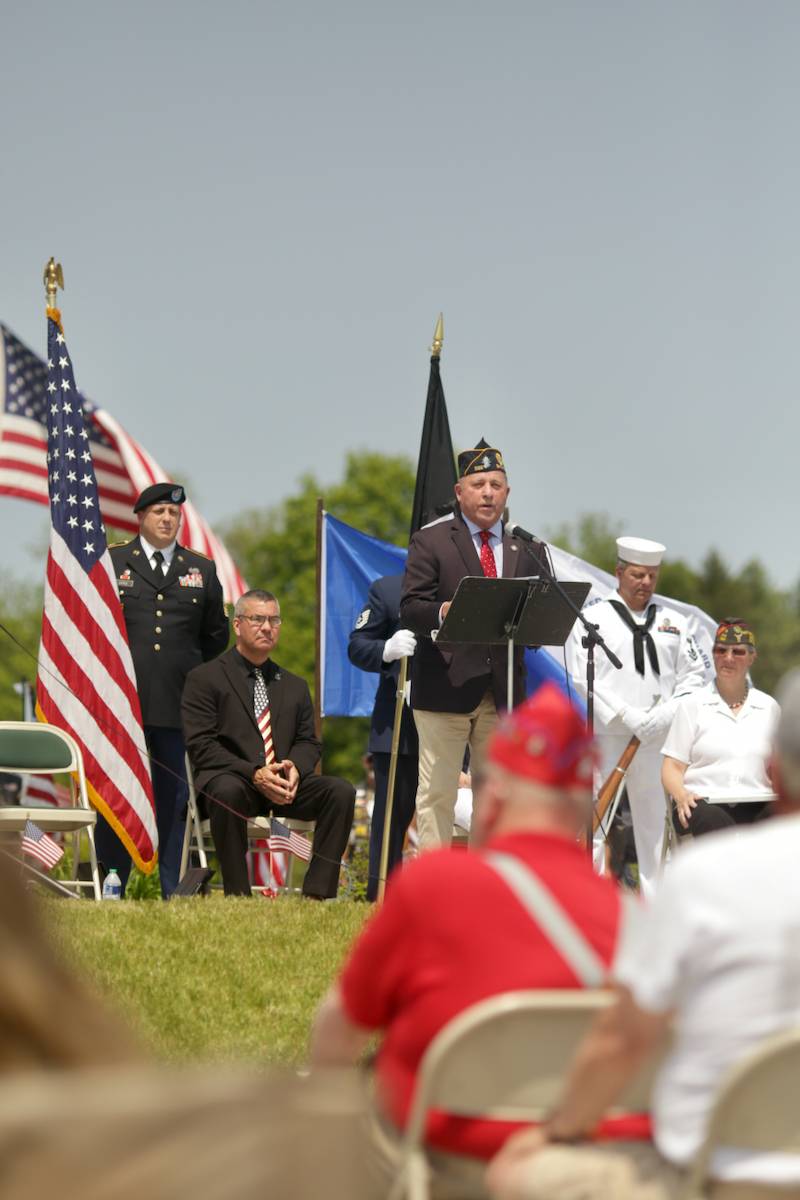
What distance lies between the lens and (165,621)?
416 inches

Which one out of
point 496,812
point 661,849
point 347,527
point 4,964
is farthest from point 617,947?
point 347,527

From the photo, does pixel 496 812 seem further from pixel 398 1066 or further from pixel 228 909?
pixel 228 909

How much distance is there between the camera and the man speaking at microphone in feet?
30.2

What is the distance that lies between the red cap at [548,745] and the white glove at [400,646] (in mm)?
6719

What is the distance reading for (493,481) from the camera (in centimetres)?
934

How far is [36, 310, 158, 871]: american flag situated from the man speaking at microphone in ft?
5.81

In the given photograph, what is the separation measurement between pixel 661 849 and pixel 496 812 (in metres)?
7.45

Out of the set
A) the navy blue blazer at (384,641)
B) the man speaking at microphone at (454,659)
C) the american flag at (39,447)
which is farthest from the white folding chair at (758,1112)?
the american flag at (39,447)

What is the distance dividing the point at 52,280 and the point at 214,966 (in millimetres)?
5489

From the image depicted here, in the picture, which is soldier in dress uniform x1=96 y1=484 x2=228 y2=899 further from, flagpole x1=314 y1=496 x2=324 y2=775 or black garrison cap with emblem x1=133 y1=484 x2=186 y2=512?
flagpole x1=314 y1=496 x2=324 y2=775

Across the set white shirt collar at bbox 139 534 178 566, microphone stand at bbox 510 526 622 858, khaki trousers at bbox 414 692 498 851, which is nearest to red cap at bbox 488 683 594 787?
microphone stand at bbox 510 526 622 858

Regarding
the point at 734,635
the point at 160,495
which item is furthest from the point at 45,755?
the point at 734,635

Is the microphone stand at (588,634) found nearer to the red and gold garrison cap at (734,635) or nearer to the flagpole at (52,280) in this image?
the red and gold garrison cap at (734,635)

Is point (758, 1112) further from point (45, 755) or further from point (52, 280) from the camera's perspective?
point (52, 280)
